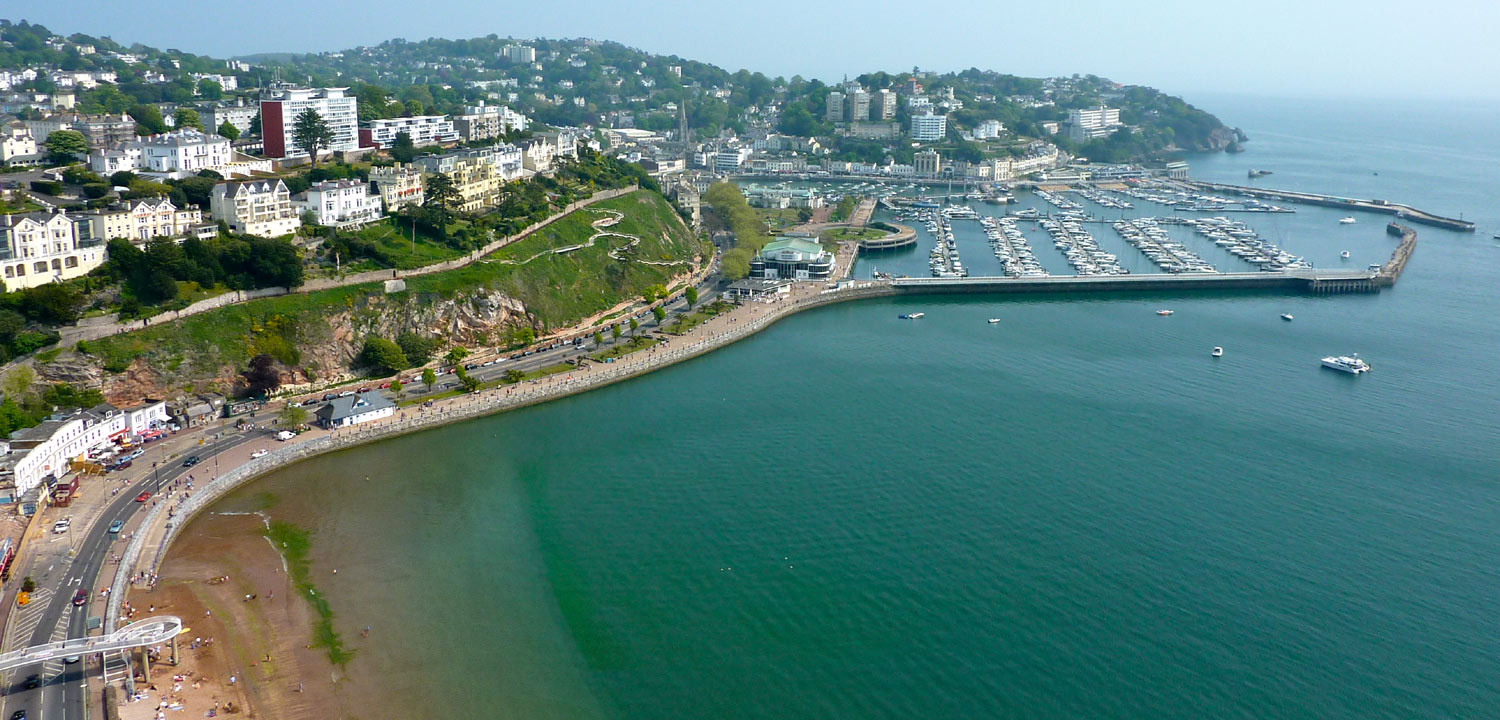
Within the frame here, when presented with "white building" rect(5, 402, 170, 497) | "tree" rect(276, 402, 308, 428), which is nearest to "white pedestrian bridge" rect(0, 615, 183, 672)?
"white building" rect(5, 402, 170, 497)

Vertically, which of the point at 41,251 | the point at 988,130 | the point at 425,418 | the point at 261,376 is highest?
the point at 988,130

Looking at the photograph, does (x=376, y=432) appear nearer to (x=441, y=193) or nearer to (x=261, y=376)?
(x=261, y=376)

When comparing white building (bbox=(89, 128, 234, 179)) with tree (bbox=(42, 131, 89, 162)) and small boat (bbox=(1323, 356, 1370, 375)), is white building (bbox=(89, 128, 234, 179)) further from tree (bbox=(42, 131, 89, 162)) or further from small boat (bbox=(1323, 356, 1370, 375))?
small boat (bbox=(1323, 356, 1370, 375))

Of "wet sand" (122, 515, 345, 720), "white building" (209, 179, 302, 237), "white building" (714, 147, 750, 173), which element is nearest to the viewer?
"wet sand" (122, 515, 345, 720)

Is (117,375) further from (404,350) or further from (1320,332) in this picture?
(1320,332)

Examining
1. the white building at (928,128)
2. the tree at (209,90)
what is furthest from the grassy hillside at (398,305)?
the white building at (928,128)

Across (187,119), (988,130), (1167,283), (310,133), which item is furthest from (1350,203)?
(187,119)
